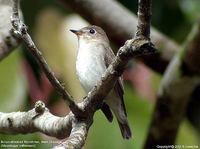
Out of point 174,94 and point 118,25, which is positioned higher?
point 118,25

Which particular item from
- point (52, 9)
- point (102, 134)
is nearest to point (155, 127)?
point (102, 134)

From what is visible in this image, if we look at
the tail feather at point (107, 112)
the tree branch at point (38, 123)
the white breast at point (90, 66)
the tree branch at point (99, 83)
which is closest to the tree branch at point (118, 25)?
the white breast at point (90, 66)

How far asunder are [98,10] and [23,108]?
866 millimetres

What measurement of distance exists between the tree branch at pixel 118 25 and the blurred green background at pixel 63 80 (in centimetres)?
10

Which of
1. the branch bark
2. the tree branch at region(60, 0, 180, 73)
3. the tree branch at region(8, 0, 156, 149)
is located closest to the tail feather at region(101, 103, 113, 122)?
the branch bark

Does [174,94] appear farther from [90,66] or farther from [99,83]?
[99,83]

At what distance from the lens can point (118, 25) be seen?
12.4ft

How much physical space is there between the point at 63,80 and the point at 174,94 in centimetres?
62

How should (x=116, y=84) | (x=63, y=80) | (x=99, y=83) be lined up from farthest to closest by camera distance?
(x=63, y=80) < (x=116, y=84) < (x=99, y=83)

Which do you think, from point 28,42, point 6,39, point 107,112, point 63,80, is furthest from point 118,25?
point 28,42

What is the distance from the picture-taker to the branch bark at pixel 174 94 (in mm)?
3375

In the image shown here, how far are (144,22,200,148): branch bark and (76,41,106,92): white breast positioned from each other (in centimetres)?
42

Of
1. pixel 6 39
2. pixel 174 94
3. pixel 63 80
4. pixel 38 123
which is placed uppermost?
pixel 6 39

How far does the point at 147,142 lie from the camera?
347cm
